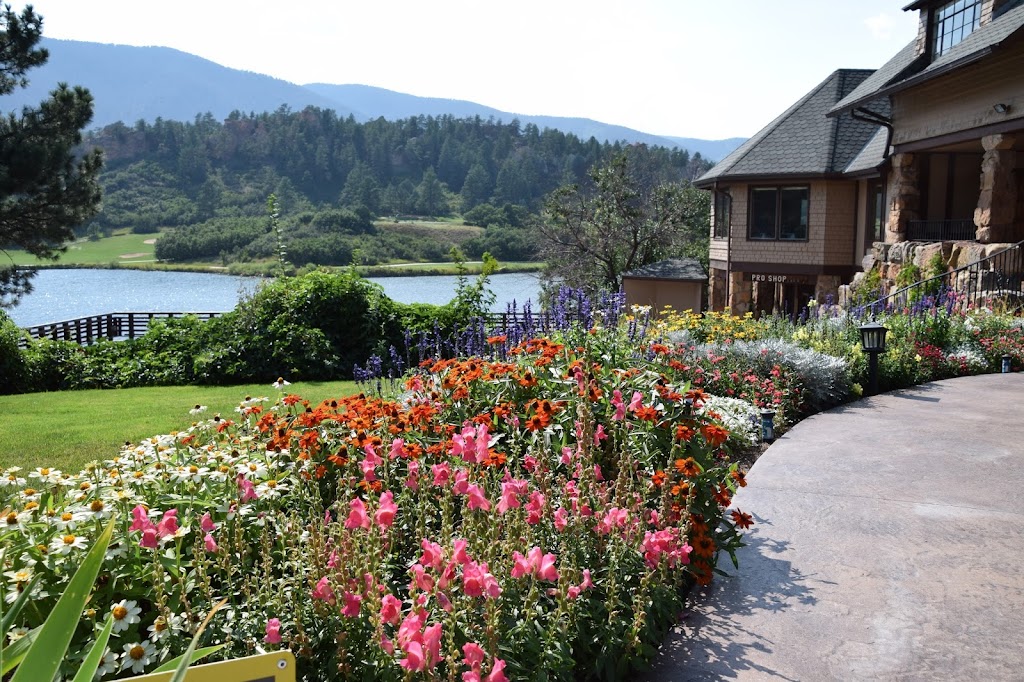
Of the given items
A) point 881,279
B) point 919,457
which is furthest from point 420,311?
point 919,457

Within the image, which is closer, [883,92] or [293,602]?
[293,602]

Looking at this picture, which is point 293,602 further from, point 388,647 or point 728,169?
point 728,169

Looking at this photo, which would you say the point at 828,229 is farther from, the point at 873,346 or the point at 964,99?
the point at 873,346

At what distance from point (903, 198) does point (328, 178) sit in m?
56.4

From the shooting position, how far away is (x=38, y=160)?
15188mm

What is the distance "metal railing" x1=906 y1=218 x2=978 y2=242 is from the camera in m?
17.3

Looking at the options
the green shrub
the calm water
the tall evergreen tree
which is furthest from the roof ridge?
the green shrub

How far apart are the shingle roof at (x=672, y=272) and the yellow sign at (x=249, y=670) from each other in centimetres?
2684

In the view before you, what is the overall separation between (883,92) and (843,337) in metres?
9.48

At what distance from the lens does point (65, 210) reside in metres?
16.2

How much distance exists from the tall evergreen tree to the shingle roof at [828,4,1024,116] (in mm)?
16693

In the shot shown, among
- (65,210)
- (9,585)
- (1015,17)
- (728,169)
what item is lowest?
(9,585)

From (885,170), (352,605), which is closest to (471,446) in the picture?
(352,605)

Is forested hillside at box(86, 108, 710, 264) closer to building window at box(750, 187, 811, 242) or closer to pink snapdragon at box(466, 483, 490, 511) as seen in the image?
building window at box(750, 187, 811, 242)
